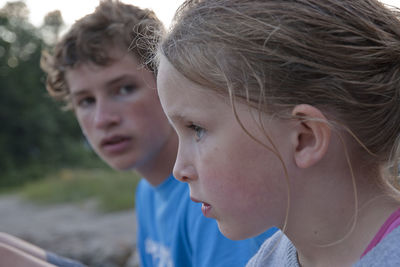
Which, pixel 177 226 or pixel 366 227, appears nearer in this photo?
pixel 366 227

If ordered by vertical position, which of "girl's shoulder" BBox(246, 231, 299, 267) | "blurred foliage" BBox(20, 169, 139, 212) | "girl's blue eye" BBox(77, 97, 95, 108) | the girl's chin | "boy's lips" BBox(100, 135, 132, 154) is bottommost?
"blurred foliage" BBox(20, 169, 139, 212)

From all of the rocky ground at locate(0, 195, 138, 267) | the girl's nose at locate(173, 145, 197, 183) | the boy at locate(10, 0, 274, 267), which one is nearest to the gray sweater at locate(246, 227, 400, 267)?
the girl's nose at locate(173, 145, 197, 183)

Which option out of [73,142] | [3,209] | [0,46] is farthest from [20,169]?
[3,209]

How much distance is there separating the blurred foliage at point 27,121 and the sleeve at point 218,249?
27.6 m

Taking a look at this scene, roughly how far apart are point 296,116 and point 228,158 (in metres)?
0.17

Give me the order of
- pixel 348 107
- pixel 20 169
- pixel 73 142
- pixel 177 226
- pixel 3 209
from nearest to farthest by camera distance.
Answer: pixel 348 107
pixel 177 226
pixel 3 209
pixel 20 169
pixel 73 142

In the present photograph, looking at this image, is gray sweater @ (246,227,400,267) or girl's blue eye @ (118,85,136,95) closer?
gray sweater @ (246,227,400,267)

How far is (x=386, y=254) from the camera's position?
87 centimetres

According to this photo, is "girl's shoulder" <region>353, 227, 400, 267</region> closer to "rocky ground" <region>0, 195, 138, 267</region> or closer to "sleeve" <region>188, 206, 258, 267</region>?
"sleeve" <region>188, 206, 258, 267</region>

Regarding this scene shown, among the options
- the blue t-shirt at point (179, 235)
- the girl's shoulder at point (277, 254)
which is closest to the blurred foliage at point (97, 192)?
the blue t-shirt at point (179, 235)

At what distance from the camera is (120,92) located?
208 centimetres

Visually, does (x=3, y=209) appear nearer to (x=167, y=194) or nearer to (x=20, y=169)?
(x=167, y=194)

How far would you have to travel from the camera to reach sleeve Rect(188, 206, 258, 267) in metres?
1.48

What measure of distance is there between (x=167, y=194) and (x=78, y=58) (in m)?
0.77
